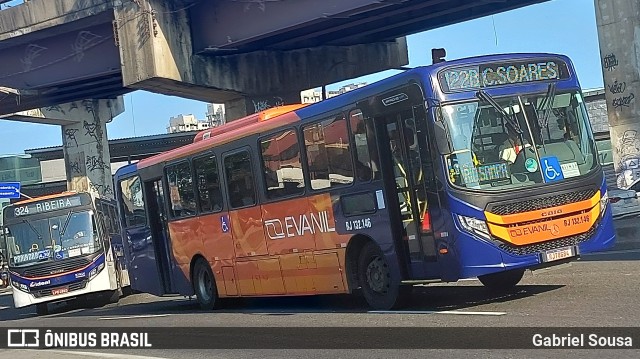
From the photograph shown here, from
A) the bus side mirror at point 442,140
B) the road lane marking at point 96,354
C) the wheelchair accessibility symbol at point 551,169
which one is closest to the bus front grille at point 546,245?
the wheelchair accessibility symbol at point 551,169

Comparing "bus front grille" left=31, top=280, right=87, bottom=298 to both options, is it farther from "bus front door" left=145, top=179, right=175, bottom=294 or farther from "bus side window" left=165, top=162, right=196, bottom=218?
"bus side window" left=165, top=162, right=196, bottom=218

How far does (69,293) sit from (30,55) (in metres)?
12.7

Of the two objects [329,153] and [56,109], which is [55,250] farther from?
[56,109]

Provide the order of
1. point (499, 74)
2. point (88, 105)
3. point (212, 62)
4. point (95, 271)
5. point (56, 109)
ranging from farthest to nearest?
point (88, 105) < point (56, 109) < point (212, 62) < point (95, 271) < point (499, 74)

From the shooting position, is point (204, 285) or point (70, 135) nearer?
point (204, 285)

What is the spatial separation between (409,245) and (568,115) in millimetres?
2581

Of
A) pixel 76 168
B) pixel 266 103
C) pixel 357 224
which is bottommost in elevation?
pixel 357 224

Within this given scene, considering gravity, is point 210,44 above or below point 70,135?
above

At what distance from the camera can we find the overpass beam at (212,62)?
1101 inches

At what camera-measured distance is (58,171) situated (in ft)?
259

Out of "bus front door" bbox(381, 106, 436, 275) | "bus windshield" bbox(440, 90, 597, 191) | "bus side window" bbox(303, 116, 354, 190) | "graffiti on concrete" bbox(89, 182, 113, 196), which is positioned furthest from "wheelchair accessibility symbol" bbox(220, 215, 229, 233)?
"graffiti on concrete" bbox(89, 182, 113, 196)

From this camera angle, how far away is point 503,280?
1300 cm

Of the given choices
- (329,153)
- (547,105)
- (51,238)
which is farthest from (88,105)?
(547,105)

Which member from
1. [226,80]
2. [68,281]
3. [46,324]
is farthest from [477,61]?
[226,80]
